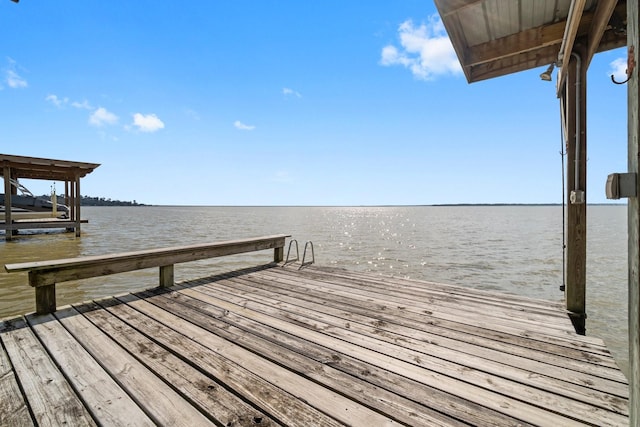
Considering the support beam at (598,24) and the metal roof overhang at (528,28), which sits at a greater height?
the metal roof overhang at (528,28)

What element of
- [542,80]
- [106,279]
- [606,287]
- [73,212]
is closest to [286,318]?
[542,80]

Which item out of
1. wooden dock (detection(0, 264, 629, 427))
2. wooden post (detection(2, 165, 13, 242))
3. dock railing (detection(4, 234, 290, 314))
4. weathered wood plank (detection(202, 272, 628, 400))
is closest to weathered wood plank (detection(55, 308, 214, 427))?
wooden dock (detection(0, 264, 629, 427))

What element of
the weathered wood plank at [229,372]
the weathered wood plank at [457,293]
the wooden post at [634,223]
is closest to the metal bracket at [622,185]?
the wooden post at [634,223]

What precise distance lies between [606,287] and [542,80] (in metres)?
8.98

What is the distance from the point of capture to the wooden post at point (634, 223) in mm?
1143

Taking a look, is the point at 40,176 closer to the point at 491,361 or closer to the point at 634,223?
the point at 491,361

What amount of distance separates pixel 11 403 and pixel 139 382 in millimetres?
680

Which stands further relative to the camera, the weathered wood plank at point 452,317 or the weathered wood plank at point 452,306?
the weathered wood plank at point 452,306

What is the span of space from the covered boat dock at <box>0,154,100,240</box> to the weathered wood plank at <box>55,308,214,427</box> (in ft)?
51.9

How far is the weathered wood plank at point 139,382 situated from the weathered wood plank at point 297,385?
0.51m

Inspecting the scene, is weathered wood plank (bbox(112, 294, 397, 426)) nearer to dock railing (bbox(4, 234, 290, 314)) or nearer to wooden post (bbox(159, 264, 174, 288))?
dock railing (bbox(4, 234, 290, 314))

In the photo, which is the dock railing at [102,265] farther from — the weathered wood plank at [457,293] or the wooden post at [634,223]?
the wooden post at [634,223]

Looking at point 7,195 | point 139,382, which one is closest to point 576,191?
point 139,382

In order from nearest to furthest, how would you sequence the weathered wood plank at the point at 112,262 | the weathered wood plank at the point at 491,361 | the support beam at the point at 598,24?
the weathered wood plank at the point at 491,361, the support beam at the point at 598,24, the weathered wood plank at the point at 112,262
